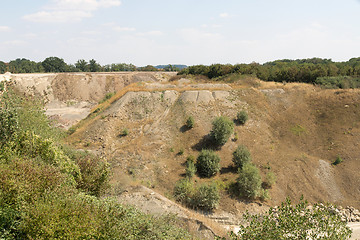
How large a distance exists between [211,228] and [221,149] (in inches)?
388

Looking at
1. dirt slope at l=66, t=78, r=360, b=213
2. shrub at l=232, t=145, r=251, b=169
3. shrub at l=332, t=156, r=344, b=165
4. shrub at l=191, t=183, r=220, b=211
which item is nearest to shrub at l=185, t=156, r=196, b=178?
dirt slope at l=66, t=78, r=360, b=213

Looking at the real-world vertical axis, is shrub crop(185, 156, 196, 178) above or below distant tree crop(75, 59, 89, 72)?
below

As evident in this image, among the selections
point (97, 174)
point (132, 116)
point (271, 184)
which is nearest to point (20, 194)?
point (97, 174)

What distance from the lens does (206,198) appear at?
1691 cm

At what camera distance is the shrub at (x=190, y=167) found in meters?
19.7

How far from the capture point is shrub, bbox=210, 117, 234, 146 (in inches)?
894

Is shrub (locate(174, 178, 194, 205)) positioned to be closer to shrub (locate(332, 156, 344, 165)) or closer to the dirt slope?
the dirt slope

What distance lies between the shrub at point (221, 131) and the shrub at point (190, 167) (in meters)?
3.18

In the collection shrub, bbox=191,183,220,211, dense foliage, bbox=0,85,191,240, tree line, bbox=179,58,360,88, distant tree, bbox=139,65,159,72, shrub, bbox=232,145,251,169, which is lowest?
shrub, bbox=191,183,220,211

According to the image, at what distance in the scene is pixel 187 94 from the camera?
29.7 m

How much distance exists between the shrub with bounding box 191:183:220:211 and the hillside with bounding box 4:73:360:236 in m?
0.61

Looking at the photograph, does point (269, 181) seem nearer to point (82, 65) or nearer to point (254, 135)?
point (254, 135)

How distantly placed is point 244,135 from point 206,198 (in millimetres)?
9568

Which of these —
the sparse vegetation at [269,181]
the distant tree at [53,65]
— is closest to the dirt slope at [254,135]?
the sparse vegetation at [269,181]
